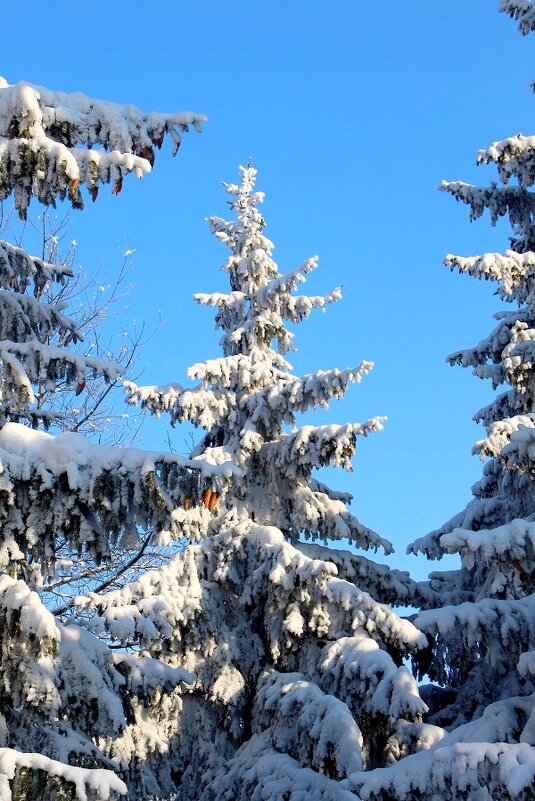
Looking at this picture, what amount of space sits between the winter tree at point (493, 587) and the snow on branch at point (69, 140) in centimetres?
396

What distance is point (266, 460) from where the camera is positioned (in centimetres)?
1473

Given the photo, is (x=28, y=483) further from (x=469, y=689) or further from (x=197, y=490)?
(x=469, y=689)

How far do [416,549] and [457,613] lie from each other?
685 cm

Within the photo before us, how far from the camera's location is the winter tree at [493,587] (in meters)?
6.40

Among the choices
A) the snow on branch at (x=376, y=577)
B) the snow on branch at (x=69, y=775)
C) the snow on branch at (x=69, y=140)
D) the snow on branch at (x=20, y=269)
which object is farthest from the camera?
the snow on branch at (x=376, y=577)

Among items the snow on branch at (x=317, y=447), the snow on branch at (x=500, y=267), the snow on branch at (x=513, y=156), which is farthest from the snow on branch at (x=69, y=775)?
the snow on branch at (x=513, y=156)

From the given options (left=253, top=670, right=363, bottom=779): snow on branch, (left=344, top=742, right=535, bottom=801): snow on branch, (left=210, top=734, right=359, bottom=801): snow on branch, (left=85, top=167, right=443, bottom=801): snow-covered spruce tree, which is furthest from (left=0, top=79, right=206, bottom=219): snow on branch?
(left=210, top=734, right=359, bottom=801): snow on branch

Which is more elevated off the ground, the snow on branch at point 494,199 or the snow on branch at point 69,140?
the snow on branch at point 494,199

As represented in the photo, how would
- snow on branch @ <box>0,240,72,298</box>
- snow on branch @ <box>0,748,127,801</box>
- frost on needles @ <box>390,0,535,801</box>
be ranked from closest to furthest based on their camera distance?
snow on branch @ <box>0,748,127,801</box>
frost on needles @ <box>390,0,535,801</box>
snow on branch @ <box>0,240,72,298</box>

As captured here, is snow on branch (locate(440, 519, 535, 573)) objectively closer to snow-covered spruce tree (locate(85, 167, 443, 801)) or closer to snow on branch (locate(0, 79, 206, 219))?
snow-covered spruce tree (locate(85, 167, 443, 801))

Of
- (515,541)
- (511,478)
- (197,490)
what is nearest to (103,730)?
(197,490)

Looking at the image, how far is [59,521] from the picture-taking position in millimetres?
5770

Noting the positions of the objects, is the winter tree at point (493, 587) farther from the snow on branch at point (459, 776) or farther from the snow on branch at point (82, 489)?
the snow on branch at point (82, 489)

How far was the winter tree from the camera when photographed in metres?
6.40
